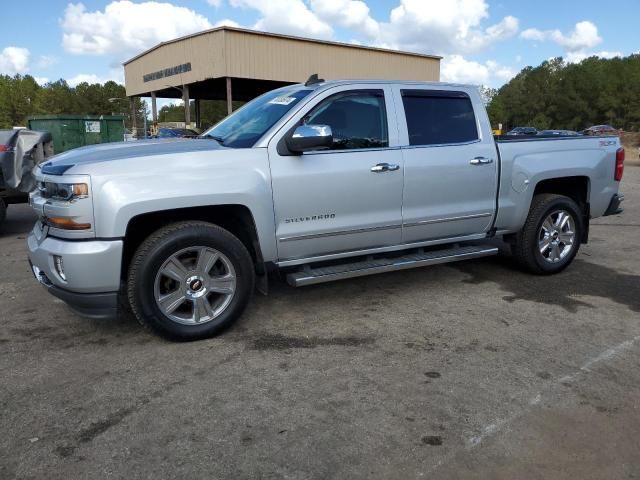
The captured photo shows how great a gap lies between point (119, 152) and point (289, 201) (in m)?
1.26

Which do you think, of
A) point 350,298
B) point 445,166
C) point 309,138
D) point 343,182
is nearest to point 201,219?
point 309,138

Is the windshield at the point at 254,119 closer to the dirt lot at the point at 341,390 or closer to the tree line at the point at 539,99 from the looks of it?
the dirt lot at the point at 341,390

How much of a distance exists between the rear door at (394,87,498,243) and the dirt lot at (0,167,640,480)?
72cm

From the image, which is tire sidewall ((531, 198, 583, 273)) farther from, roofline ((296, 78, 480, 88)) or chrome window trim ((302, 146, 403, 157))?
chrome window trim ((302, 146, 403, 157))

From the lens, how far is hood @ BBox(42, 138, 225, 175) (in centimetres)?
370

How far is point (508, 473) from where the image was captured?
2.54 m

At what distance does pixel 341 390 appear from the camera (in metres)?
3.29

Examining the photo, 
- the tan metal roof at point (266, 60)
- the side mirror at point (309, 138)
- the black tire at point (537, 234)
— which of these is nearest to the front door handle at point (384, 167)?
the side mirror at point (309, 138)

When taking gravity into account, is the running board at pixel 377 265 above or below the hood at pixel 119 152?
below

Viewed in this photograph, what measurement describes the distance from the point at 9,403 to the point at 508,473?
8.93ft

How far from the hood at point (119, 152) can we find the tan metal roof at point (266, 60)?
23015mm

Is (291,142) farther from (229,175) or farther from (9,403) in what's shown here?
(9,403)

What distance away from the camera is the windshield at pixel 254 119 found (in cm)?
429

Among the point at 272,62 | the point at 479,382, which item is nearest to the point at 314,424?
the point at 479,382
